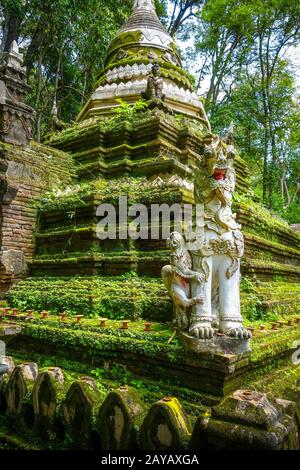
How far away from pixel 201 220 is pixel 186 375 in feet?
5.02

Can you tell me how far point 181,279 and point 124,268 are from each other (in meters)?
2.00

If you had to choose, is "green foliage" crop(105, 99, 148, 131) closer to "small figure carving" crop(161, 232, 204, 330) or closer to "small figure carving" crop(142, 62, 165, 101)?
"small figure carving" crop(142, 62, 165, 101)

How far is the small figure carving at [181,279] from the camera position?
11.7ft

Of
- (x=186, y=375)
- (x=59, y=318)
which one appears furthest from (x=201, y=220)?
(x=59, y=318)

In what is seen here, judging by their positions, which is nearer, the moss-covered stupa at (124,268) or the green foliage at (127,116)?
the moss-covered stupa at (124,268)

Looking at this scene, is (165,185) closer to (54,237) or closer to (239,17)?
(54,237)

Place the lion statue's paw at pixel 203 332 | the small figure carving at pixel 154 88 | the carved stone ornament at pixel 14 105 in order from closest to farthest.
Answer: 1. the lion statue's paw at pixel 203 332
2. the carved stone ornament at pixel 14 105
3. the small figure carving at pixel 154 88

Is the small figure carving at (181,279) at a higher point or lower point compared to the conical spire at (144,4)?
lower

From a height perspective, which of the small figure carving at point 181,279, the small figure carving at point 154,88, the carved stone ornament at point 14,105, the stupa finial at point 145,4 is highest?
the stupa finial at point 145,4
